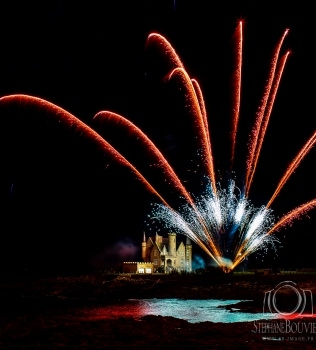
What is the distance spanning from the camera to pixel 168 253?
102 meters

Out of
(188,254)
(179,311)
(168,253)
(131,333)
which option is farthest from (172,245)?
(131,333)

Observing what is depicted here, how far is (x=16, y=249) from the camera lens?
106m

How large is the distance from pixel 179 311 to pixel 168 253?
240ft

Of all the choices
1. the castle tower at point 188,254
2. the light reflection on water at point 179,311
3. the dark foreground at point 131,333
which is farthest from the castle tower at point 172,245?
the dark foreground at point 131,333

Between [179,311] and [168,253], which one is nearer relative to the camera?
[179,311]

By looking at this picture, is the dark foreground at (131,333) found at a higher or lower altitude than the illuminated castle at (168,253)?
lower

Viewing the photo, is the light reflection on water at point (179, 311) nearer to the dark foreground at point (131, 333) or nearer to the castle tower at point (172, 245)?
the dark foreground at point (131, 333)

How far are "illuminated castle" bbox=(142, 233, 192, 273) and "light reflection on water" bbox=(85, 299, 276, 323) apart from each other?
62658 millimetres

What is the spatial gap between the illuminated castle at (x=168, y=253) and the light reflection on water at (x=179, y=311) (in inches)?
2467

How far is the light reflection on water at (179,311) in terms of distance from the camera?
24.9 m

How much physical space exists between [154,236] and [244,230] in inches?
2470

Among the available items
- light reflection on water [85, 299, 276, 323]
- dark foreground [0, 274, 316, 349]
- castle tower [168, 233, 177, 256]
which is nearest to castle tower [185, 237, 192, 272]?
castle tower [168, 233, 177, 256]

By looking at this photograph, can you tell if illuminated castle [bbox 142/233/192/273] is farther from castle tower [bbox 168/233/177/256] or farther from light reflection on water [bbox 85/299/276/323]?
light reflection on water [bbox 85/299/276/323]

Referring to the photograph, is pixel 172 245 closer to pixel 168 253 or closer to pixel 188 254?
pixel 168 253
